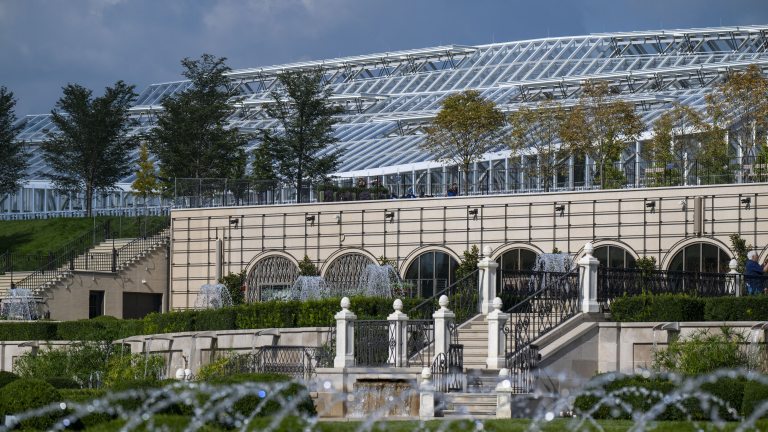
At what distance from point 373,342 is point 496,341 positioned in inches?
113

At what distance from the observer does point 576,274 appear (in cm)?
3034

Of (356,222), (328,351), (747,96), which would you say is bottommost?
(328,351)

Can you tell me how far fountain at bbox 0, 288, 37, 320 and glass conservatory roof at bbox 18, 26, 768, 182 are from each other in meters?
12.9

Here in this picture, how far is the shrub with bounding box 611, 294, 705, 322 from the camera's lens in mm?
28234

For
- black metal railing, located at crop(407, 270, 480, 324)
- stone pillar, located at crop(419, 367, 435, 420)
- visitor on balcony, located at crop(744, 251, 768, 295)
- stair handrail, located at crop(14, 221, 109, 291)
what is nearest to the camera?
stone pillar, located at crop(419, 367, 435, 420)

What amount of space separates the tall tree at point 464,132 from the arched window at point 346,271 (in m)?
6.22

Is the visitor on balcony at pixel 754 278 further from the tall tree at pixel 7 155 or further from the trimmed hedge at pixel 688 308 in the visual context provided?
the tall tree at pixel 7 155

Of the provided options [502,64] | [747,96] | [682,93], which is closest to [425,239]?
[747,96]

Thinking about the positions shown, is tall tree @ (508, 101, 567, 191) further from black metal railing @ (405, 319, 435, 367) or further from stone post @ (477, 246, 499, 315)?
black metal railing @ (405, 319, 435, 367)

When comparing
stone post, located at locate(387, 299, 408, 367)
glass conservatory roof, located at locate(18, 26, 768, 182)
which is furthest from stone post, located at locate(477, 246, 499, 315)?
glass conservatory roof, located at locate(18, 26, 768, 182)

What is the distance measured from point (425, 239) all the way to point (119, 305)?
37.5 feet

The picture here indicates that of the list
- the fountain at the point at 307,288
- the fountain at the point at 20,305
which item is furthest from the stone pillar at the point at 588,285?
the fountain at the point at 20,305

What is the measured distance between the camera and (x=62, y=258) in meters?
49.4

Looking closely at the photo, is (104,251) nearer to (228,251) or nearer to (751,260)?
(228,251)
